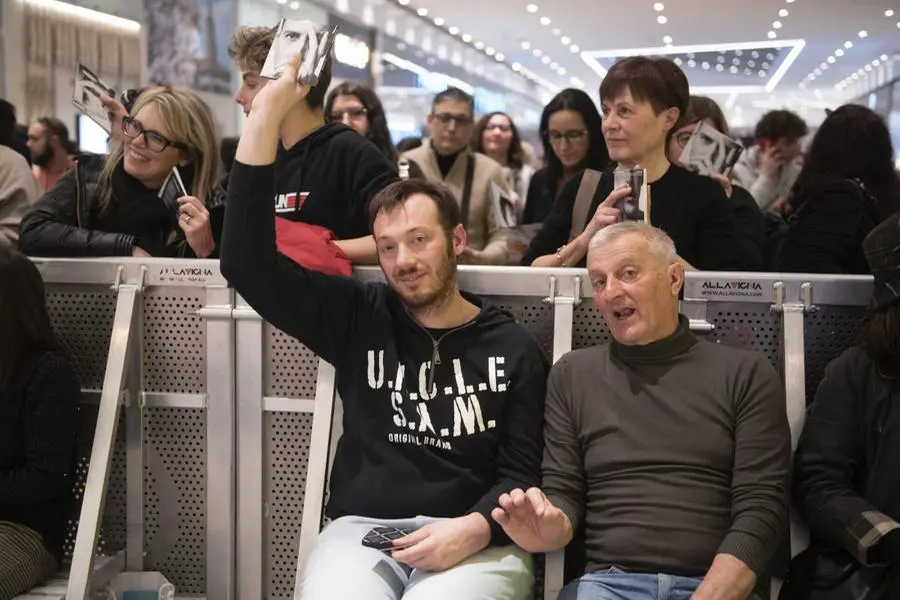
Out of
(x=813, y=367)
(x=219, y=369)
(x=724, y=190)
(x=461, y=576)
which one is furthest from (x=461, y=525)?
(x=724, y=190)

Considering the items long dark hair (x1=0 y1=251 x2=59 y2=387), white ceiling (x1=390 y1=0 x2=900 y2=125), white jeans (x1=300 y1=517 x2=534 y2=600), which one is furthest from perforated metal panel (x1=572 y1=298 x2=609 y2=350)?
white ceiling (x1=390 y1=0 x2=900 y2=125)

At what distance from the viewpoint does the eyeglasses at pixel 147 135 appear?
2.93 meters

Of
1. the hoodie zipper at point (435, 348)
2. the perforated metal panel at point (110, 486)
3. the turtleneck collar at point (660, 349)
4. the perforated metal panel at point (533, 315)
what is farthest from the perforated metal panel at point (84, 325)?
the turtleneck collar at point (660, 349)

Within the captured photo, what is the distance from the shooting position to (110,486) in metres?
2.90

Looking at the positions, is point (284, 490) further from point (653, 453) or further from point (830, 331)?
point (830, 331)

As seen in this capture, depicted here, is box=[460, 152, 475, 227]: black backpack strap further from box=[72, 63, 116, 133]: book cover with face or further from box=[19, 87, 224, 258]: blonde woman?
box=[72, 63, 116, 133]: book cover with face

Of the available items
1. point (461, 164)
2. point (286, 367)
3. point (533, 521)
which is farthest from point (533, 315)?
point (461, 164)

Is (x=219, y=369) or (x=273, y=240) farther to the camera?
(x=219, y=369)

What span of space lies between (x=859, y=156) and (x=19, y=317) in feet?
9.35

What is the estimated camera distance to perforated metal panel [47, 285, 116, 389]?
2.89 m

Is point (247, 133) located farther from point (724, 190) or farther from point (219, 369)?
point (724, 190)

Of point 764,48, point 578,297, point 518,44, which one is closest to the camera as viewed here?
point 578,297

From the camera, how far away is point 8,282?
2590mm

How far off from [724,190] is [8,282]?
224cm
